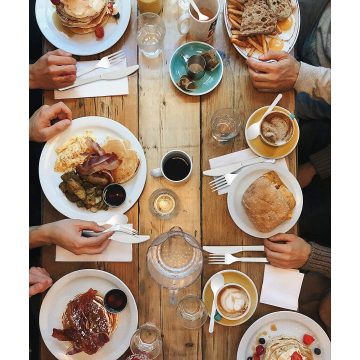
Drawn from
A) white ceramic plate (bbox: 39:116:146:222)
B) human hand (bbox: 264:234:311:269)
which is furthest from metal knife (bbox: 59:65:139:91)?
human hand (bbox: 264:234:311:269)

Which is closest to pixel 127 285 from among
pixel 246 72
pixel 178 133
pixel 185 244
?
pixel 185 244

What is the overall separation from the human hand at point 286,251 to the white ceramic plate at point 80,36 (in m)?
0.97

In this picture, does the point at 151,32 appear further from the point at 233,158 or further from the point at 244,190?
the point at 244,190

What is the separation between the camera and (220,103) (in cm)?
180

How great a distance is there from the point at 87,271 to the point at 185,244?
14.7 inches

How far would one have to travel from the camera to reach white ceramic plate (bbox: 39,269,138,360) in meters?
1.70

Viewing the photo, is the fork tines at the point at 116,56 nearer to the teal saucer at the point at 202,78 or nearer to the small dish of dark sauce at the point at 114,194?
the teal saucer at the point at 202,78

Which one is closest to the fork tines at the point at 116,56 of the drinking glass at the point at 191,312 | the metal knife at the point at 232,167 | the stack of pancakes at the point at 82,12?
the stack of pancakes at the point at 82,12

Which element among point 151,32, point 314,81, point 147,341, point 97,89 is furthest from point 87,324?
point 314,81

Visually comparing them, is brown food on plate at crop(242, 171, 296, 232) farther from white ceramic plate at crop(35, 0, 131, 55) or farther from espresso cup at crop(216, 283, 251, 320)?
white ceramic plate at crop(35, 0, 131, 55)

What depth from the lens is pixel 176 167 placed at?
68.6 inches

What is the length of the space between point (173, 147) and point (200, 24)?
18.2 inches

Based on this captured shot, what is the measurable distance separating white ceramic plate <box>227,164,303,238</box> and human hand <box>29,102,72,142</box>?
26.5 inches
